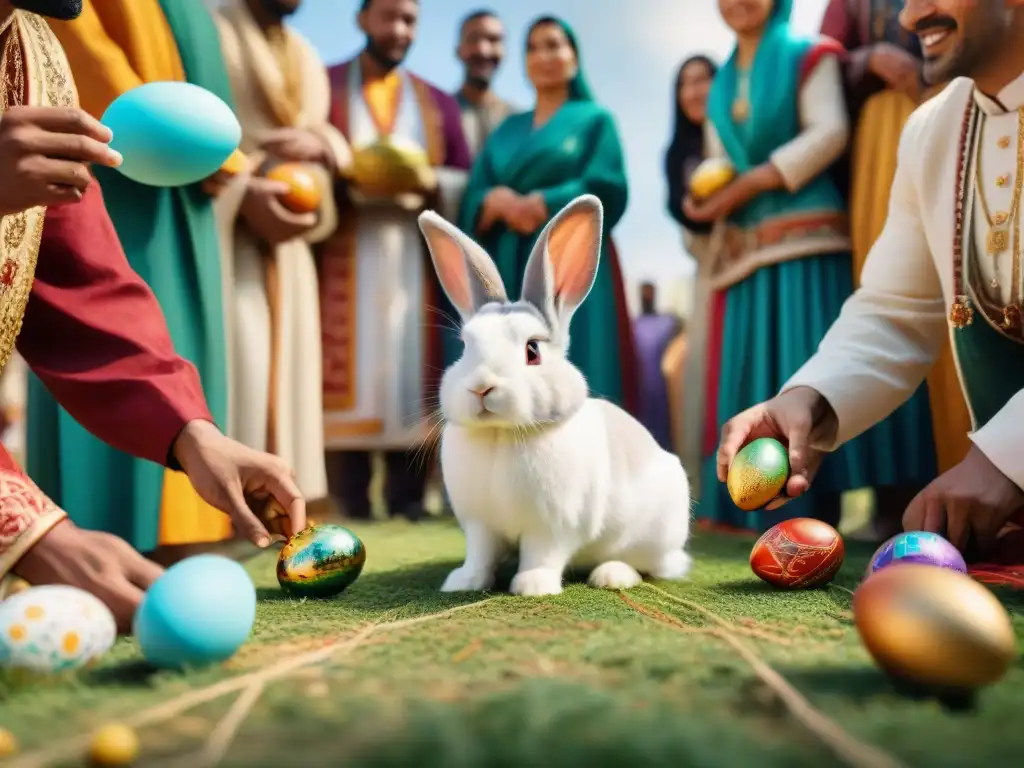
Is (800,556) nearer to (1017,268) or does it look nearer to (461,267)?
(1017,268)

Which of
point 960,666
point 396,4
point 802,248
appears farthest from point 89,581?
point 396,4

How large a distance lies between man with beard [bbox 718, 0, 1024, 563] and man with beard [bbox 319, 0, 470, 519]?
5.83ft

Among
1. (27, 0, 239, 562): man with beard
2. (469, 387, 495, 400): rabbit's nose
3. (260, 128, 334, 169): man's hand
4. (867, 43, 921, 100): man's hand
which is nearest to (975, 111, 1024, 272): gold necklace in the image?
(469, 387, 495, 400): rabbit's nose

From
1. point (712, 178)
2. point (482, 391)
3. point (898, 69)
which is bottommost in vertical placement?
point (482, 391)

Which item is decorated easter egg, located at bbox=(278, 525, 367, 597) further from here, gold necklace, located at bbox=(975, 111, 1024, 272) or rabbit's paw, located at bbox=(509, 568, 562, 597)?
gold necklace, located at bbox=(975, 111, 1024, 272)

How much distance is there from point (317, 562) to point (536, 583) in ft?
1.24

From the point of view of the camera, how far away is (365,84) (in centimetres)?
356

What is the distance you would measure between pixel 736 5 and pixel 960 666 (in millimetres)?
2661

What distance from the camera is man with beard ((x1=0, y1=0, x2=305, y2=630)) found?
1065mm

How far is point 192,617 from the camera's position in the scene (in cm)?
91

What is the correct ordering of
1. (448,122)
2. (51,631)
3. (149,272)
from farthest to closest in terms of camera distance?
1. (448,122)
2. (149,272)
3. (51,631)

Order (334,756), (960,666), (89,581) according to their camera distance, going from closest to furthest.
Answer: (334,756)
(960,666)
(89,581)

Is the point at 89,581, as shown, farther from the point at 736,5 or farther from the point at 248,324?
the point at 736,5

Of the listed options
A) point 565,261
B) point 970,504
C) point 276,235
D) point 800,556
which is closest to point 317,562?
point 565,261
